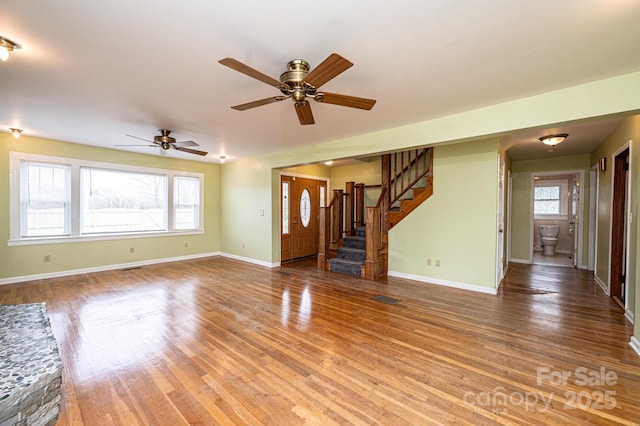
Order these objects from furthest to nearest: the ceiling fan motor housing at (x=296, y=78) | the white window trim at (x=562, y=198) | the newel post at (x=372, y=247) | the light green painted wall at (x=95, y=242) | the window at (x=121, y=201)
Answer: the white window trim at (x=562, y=198) → the window at (x=121, y=201) → the newel post at (x=372, y=247) → the light green painted wall at (x=95, y=242) → the ceiling fan motor housing at (x=296, y=78)

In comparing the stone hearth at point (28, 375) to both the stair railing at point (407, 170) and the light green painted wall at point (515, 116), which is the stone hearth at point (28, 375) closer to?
the light green painted wall at point (515, 116)

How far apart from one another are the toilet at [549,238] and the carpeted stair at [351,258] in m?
5.94

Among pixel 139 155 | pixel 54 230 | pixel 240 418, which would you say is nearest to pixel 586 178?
pixel 240 418

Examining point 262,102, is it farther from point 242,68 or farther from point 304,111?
point 242,68

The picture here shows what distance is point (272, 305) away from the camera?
12.0 feet

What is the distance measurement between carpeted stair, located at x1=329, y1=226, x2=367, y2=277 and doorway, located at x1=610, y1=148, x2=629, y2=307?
379 centimetres

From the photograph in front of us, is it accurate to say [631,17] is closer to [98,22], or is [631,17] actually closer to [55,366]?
[98,22]

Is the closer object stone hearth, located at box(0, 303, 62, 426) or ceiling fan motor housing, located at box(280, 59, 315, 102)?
stone hearth, located at box(0, 303, 62, 426)

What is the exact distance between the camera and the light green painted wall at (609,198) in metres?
3.06

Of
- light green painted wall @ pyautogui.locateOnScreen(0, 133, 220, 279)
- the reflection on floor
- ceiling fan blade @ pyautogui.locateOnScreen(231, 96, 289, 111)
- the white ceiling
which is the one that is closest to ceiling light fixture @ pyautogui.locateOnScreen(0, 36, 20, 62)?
the white ceiling

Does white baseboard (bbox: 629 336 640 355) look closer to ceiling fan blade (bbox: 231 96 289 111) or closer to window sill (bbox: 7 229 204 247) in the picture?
ceiling fan blade (bbox: 231 96 289 111)

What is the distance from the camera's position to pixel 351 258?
5617 millimetres

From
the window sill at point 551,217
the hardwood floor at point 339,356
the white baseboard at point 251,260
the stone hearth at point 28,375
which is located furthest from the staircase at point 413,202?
the window sill at point 551,217

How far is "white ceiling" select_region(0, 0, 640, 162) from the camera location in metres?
1.65
